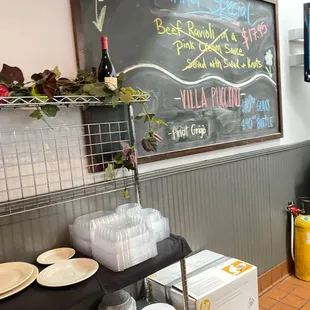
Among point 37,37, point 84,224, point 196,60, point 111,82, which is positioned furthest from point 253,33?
point 84,224

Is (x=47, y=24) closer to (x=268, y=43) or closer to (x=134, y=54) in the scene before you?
(x=134, y=54)

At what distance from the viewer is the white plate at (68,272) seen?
1179 millimetres

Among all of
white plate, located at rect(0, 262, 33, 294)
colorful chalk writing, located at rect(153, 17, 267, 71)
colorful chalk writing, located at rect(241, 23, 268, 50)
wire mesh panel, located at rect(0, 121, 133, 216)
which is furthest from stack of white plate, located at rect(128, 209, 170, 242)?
colorful chalk writing, located at rect(241, 23, 268, 50)

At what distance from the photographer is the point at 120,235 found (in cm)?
126

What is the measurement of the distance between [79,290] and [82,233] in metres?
0.33

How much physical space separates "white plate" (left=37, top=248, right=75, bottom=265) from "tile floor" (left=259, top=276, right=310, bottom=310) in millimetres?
1533

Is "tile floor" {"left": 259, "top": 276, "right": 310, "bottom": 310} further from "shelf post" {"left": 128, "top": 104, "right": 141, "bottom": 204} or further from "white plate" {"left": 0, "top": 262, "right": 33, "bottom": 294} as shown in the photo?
"white plate" {"left": 0, "top": 262, "right": 33, "bottom": 294}

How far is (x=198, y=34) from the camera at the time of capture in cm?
201

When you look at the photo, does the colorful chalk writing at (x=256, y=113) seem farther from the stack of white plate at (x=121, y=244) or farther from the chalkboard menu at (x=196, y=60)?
the stack of white plate at (x=121, y=244)

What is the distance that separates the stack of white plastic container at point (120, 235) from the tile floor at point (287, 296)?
130 centimetres

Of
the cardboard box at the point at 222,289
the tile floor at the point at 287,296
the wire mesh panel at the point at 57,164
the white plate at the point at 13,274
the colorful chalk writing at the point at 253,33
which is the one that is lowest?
the tile floor at the point at 287,296

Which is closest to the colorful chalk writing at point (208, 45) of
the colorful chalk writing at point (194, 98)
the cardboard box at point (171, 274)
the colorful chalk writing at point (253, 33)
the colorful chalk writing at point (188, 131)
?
the colorful chalk writing at point (253, 33)

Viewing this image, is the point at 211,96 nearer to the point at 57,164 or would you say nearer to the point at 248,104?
the point at 248,104

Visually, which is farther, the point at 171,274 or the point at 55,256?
the point at 171,274
